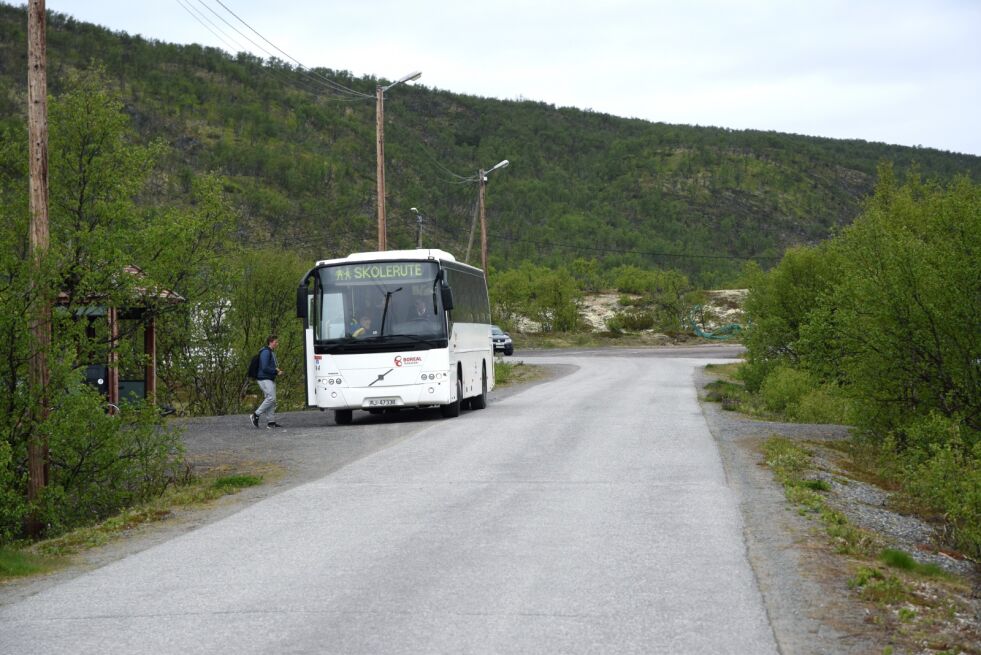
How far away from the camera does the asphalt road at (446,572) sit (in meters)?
6.66

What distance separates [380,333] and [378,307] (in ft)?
1.80

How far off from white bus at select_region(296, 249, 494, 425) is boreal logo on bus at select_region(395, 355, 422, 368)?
0.06 feet

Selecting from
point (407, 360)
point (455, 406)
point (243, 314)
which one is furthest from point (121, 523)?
point (243, 314)

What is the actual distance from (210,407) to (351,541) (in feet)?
71.5

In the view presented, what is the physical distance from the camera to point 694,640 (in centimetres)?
649

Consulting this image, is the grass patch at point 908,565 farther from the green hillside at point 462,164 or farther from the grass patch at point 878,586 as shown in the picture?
the green hillside at point 462,164

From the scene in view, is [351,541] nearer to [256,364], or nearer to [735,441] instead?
[735,441]

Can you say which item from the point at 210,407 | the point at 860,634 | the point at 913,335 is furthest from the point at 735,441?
the point at 210,407

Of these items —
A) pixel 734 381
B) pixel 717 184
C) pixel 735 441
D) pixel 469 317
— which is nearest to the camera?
pixel 735 441

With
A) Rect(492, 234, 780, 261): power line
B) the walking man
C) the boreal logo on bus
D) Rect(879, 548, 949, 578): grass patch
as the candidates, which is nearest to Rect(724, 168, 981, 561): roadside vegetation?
Rect(879, 548, 949, 578): grass patch

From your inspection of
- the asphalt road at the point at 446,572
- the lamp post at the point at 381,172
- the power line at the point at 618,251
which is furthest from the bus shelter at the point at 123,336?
the power line at the point at 618,251

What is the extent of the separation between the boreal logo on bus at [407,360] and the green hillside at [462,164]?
48.7 meters

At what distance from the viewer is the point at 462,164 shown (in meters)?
132

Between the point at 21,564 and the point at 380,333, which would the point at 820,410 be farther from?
the point at 21,564
